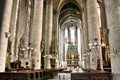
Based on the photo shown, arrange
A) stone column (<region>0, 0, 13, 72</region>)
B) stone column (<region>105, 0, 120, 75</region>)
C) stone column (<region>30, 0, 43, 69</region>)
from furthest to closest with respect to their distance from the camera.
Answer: stone column (<region>30, 0, 43, 69</region>), stone column (<region>0, 0, 13, 72</region>), stone column (<region>105, 0, 120, 75</region>)

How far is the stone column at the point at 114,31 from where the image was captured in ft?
21.2

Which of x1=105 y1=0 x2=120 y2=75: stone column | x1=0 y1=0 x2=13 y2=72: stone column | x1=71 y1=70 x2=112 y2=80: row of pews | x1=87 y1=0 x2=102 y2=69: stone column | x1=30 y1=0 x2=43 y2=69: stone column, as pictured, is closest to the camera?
x1=105 y1=0 x2=120 y2=75: stone column

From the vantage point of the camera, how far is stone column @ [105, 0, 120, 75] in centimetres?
647

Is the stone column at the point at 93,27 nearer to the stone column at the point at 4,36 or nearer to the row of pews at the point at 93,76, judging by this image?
the row of pews at the point at 93,76

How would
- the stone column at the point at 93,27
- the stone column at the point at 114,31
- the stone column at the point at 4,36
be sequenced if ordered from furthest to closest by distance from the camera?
the stone column at the point at 93,27
the stone column at the point at 4,36
the stone column at the point at 114,31

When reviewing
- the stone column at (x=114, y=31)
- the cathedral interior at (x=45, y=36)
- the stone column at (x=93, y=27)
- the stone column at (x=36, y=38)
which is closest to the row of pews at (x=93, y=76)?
the cathedral interior at (x=45, y=36)

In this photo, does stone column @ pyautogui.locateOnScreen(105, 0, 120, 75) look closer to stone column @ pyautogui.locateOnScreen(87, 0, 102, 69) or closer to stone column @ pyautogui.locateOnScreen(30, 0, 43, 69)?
Result: stone column @ pyautogui.locateOnScreen(87, 0, 102, 69)

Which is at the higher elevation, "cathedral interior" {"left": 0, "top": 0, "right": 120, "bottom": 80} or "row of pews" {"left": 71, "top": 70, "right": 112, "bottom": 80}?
"cathedral interior" {"left": 0, "top": 0, "right": 120, "bottom": 80}

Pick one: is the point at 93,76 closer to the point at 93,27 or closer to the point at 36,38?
the point at 93,27

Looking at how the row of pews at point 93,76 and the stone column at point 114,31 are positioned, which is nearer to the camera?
the stone column at point 114,31

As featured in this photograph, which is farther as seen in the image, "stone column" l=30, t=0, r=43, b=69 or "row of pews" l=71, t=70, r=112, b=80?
"stone column" l=30, t=0, r=43, b=69

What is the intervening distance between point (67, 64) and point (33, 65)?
2863 centimetres

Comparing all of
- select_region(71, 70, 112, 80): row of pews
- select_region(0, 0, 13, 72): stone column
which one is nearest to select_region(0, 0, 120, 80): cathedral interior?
select_region(0, 0, 13, 72): stone column

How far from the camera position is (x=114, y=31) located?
22.2 ft
